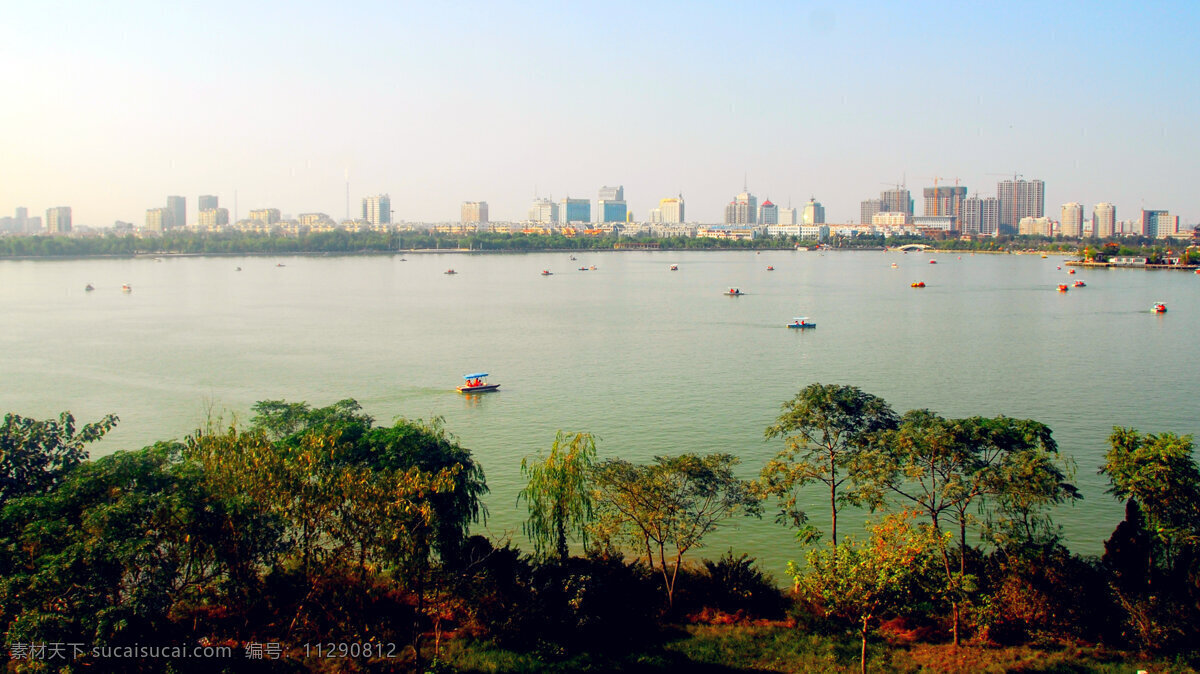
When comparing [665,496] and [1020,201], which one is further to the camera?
[1020,201]

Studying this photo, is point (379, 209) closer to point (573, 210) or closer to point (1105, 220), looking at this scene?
point (573, 210)

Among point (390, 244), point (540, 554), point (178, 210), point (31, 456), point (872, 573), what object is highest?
point (178, 210)

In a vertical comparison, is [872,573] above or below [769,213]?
below

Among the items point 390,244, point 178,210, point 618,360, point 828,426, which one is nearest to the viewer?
point 828,426

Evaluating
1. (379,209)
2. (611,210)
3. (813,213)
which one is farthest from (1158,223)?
(379,209)

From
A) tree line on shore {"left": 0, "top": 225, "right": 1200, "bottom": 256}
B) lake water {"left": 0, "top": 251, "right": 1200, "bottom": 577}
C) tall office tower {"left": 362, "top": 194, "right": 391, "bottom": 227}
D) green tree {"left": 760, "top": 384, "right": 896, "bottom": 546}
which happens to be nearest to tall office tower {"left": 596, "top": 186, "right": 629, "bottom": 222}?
tall office tower {"left": 362, "top": 194, "right": 391, "bottom": 227}

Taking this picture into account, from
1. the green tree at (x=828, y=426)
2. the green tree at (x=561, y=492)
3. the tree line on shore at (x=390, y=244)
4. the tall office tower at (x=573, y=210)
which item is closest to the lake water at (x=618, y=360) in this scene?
the green tree at (x=828, y=426)

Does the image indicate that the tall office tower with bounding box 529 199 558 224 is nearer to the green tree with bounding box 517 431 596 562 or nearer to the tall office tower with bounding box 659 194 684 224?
the tall office tower with bounding box 659 194 684 224
